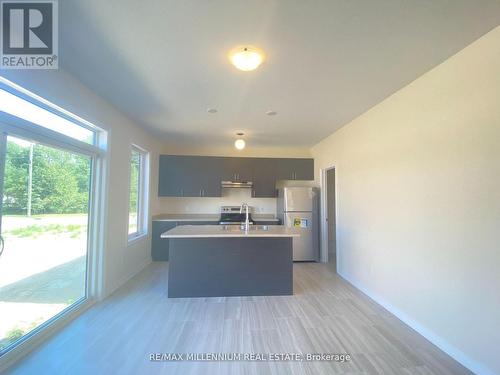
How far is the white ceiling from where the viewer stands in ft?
4.78

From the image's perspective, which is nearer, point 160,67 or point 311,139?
point 160,67

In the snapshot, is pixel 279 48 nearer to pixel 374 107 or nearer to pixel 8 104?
pixel 374 107

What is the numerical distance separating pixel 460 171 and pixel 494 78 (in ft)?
2.27

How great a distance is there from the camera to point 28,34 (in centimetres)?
168

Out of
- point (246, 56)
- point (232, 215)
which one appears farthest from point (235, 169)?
point (246, 56)

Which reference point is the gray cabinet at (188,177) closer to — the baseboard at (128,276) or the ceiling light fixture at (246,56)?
the baseboard at (128,276)

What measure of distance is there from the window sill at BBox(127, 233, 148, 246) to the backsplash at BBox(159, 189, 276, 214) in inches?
44.9

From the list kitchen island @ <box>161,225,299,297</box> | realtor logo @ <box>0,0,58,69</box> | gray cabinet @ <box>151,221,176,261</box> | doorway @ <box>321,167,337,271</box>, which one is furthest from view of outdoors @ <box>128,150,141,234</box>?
doorway @ <box>321,167,337,271</box>

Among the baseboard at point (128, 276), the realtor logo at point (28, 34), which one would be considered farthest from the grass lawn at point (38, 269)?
the realtor logo at point (28, 34)

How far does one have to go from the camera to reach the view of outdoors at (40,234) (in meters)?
1.81

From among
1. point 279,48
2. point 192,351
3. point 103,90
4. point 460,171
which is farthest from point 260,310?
point 103,90

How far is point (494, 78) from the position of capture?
1.62m

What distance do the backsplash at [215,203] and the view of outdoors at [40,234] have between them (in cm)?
266

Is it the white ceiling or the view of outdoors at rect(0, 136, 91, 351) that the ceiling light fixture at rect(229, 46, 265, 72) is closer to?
the white ceiling
